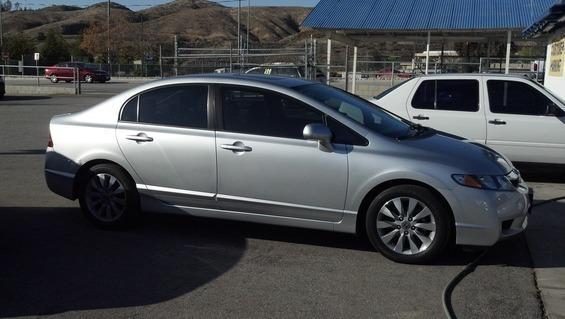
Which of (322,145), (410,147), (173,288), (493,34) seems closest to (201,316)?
(173,288)

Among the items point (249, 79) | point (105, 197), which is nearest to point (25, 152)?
point (105, 197)

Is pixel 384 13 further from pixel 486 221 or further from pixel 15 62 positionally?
pixel 15 62

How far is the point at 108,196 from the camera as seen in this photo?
628 cm

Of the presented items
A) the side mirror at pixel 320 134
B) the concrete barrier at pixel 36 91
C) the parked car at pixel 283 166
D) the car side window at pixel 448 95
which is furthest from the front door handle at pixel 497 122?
the concrete barrier at pixel 36 91

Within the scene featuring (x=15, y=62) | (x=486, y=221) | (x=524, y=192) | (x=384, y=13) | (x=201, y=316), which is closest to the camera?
(x=201, y=316)

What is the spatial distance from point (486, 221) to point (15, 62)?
6498cm

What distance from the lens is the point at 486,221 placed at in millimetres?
5152

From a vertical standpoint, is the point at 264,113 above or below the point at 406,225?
above

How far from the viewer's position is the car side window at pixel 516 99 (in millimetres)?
8805

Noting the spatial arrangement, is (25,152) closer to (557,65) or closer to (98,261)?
(98,261)

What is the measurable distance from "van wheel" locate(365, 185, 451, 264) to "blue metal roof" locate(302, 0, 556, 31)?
49.4 ft

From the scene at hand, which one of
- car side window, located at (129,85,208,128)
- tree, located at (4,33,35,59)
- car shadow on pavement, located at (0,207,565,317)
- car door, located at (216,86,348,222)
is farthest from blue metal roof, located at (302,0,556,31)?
tree, located at (4,33,35,59)

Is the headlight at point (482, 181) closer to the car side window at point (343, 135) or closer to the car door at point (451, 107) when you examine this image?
the car side window at point (343, 135)

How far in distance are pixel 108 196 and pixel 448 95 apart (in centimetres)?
533
